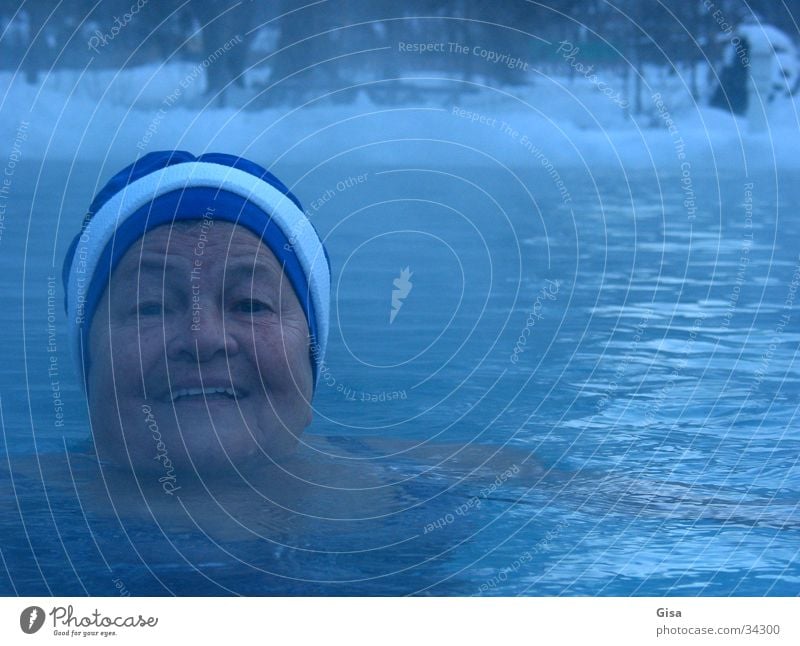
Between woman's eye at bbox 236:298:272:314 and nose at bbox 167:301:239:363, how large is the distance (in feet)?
0.13

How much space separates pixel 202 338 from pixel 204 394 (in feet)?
0.28

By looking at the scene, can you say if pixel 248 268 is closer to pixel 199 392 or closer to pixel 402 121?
pixel 199 392

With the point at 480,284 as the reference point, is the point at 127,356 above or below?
below

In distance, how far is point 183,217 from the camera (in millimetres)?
1788

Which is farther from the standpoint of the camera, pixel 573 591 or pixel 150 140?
pixel 150 140

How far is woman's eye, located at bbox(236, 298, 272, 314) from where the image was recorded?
1789mm

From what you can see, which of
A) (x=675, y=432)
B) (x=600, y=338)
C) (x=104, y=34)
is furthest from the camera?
(x=104, y=34)

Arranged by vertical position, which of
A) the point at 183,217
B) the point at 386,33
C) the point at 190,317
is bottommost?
the point at 190,317

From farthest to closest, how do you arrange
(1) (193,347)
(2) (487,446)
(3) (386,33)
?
1. (3) (386,33)
2. (2) (487,446)
3. (1) (193,347)

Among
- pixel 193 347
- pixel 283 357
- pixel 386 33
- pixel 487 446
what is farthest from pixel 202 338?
pixel 386 33
